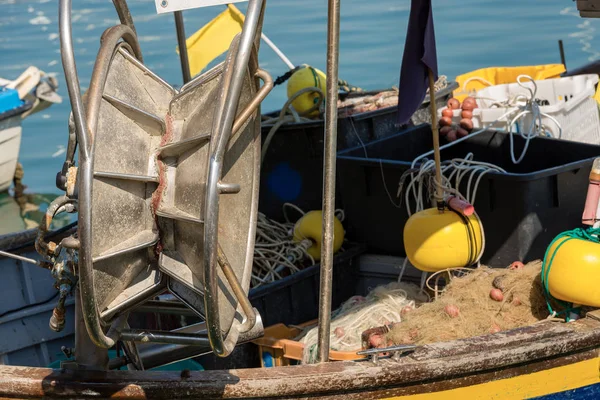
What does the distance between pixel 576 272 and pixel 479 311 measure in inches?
20.3

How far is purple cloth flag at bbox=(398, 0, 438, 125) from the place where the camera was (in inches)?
146

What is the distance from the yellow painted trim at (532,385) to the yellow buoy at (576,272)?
0.26 m

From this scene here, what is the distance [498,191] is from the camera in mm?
4133

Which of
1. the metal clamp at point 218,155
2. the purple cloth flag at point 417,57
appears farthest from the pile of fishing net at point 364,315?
the metal clamp at point 218,155

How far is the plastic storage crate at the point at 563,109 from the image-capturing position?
5312 mm

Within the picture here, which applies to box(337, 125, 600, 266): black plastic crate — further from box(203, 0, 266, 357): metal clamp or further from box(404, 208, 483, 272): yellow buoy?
box(203, 0, 266, 357): metal clamp

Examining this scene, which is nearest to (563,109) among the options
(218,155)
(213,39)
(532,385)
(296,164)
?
(296,164)

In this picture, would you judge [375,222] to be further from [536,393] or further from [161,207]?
[161,207]

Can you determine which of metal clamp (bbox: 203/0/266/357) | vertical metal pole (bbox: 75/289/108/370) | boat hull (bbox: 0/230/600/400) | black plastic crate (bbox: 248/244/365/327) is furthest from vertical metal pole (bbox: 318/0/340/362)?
black plastic crate (bbox: 248/244/365/327)

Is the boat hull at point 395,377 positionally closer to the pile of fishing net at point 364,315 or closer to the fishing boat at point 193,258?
the fishing boat at point 193,258

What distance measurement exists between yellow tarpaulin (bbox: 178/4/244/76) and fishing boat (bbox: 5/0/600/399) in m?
3.43

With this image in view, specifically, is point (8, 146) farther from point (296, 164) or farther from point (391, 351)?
point (391, 351)

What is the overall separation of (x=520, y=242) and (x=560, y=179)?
35 cm

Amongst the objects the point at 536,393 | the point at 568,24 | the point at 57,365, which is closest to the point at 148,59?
the point at 568,24
